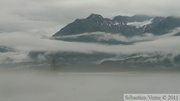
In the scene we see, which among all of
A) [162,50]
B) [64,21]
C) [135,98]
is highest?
[64,21]

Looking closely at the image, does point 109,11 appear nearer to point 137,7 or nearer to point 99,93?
point 137,7

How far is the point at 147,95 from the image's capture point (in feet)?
8.26

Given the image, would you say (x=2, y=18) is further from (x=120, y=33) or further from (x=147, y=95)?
(x=147, y=95)

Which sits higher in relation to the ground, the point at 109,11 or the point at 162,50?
the point at 109,11

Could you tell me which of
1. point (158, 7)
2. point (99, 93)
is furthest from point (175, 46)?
point (99, 93)

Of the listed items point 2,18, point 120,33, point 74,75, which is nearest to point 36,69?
point 74,75

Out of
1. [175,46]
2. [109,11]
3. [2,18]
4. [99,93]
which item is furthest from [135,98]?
[2,18]

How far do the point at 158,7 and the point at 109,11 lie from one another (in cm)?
36

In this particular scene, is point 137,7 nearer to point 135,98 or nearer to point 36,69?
point 135,98

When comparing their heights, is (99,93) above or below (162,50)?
below

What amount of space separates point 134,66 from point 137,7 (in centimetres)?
43

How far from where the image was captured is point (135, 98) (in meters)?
2.53

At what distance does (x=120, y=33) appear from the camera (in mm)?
2543

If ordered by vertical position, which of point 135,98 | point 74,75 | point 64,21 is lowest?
point 135,98
